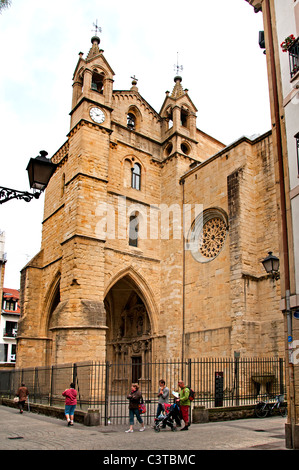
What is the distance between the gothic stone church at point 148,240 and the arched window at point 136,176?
0.24 feet

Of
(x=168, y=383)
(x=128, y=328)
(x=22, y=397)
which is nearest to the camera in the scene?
(x=22, y=397)

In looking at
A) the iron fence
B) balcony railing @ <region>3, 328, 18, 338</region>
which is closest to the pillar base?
the iron fence

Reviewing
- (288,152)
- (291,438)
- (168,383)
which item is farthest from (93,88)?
(291,438)

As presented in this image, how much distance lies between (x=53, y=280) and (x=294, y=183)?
50.1 feet

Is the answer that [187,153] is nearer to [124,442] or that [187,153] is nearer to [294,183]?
[294,183]

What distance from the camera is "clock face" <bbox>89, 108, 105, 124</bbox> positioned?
1998cm

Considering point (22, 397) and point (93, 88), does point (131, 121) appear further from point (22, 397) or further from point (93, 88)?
point (22, 397)

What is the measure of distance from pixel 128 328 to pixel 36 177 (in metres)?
18.1

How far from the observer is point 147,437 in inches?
340

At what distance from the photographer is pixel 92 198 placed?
18.8m

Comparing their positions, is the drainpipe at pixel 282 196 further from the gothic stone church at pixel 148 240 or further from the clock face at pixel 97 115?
the clock face at pixel 97 115

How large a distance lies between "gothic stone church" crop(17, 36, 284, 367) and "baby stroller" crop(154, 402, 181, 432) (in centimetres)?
557

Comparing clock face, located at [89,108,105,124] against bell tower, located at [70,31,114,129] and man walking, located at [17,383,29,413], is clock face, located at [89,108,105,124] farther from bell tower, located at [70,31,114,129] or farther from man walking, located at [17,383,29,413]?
man walking, located at [17,383,29,413]
